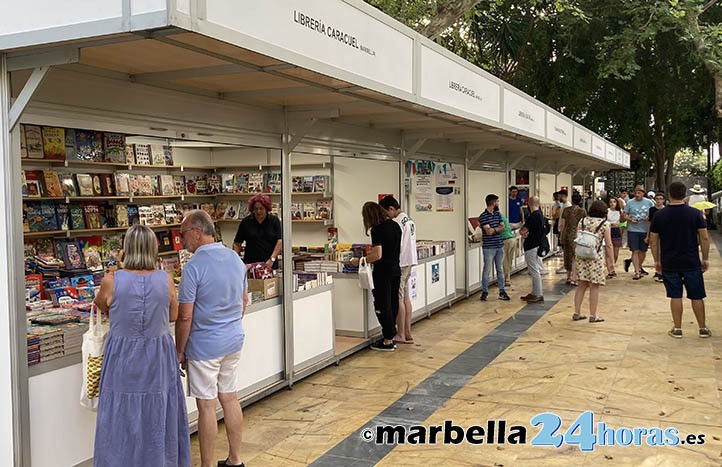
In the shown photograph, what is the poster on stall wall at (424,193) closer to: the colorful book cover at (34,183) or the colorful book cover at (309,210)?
the colorful book cover at (309,210)

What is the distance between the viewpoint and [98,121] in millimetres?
3891

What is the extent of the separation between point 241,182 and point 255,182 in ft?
0.90

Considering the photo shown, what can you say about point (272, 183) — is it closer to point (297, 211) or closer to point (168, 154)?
point (297, 211)

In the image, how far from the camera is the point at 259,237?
661 cm

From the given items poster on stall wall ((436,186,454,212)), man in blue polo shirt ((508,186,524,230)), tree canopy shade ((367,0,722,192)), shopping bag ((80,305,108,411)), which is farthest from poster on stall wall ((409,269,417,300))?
tree canopy shade ((367,0,722,192))

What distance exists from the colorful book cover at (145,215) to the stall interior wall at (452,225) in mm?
3680

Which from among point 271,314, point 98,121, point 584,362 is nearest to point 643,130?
point 584,362

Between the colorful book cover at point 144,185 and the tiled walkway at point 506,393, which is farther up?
the colorful book cover at point 144,185

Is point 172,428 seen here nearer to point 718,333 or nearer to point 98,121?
point 98,121

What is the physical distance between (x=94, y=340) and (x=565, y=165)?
50.5 feet

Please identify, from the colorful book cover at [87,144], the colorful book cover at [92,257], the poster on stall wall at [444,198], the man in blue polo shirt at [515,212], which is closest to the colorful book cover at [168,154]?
the colorful book cover at [87,144]

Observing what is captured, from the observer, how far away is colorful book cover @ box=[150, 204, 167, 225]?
7.59m

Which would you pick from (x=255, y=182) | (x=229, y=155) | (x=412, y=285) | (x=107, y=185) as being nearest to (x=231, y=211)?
(x=255, y=182)

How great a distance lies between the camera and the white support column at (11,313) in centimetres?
328
